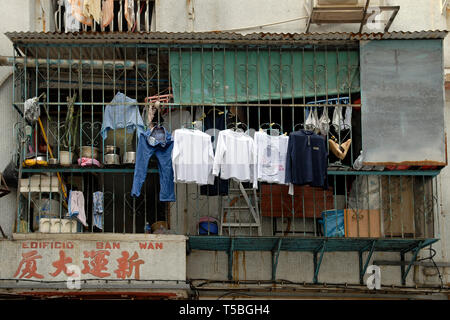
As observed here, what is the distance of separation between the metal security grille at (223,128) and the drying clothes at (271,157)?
321 mm

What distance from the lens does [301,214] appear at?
15930 millimetres

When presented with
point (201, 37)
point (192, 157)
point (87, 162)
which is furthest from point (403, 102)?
point (87, 162)

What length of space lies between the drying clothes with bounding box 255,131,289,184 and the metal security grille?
32 centimetres

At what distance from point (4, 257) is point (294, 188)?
4689mm

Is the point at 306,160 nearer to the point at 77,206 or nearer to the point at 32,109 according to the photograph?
the point at 77,206

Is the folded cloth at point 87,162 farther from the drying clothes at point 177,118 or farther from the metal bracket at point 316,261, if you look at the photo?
the metal bracket at point 316,261

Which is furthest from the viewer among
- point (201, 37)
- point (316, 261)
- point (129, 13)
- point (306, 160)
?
point (129, 13)

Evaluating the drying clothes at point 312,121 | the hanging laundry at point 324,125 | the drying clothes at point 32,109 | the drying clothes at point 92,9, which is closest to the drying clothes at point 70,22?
the drying clothes at point 92,9

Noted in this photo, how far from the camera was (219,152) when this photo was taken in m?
15.0

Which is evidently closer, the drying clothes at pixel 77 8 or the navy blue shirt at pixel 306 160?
the navy blue shirt at pixel 306 160

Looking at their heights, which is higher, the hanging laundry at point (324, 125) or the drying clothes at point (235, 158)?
the hanging laundry at point (324, 125)

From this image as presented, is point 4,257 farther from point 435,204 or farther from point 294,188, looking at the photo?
point 435,204

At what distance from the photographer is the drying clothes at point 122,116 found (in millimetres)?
15438

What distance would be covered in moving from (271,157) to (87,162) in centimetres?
284
